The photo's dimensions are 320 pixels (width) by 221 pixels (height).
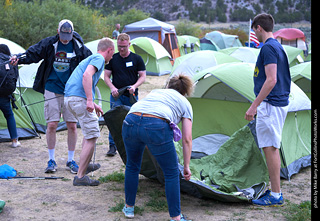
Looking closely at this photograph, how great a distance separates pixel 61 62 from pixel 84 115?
92 cm

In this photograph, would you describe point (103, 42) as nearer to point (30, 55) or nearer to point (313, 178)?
point (30, 55)

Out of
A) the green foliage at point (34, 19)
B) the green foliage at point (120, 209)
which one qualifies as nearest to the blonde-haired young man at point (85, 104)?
the green foliage at point (120, 209)

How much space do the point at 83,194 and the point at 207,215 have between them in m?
1.33

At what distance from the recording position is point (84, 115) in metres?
4.34

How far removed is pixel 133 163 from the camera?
3.34 metres

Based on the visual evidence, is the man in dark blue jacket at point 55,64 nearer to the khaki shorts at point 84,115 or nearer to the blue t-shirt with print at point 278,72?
the khaki shorts at point 84,115

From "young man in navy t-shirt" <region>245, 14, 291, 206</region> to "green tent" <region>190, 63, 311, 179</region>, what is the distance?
1.20 m

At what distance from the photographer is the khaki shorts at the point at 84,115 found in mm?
4301

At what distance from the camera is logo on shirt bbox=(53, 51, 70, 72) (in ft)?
15.9

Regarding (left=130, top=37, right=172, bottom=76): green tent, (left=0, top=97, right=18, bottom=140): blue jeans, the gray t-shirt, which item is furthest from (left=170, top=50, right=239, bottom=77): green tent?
the gray t-shirt

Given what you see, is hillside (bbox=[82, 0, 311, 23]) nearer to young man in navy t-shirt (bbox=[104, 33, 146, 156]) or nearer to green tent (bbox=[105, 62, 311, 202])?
green tent (bbox=[105, 62, 311, 202])

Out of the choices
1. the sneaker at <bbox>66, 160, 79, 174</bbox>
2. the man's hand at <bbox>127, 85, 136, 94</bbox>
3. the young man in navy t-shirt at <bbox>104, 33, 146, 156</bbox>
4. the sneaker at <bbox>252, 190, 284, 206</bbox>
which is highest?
the young man in navy t-shirt at <bbox>104, 33, 146, 156</bbox>

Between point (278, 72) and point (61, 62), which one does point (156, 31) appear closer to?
point (61, 62)

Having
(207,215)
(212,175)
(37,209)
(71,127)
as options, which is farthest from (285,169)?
(37,209)
